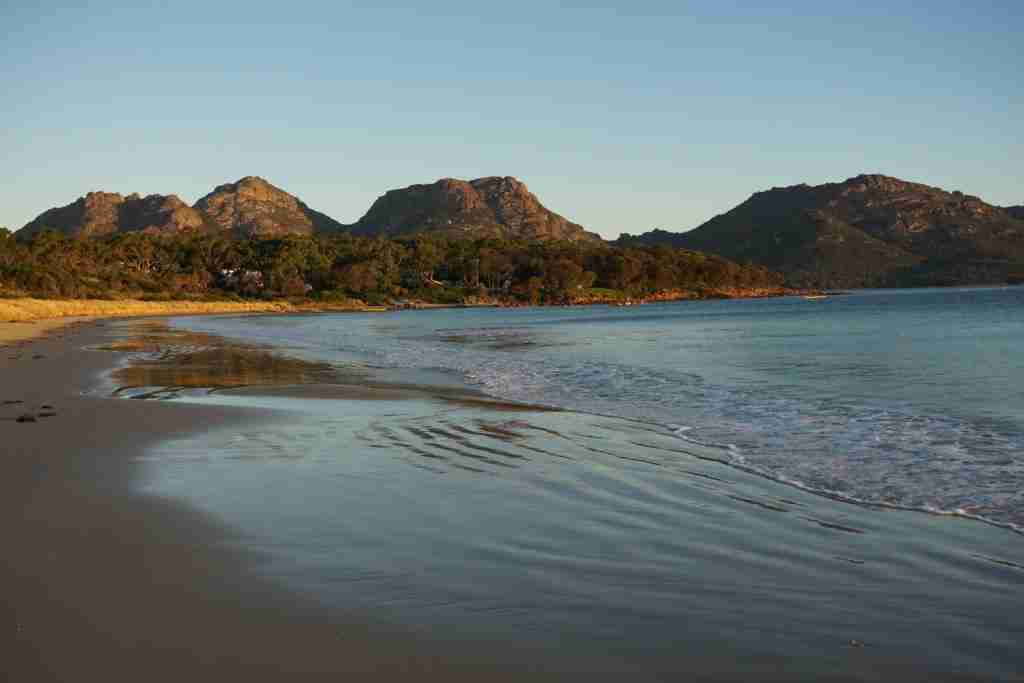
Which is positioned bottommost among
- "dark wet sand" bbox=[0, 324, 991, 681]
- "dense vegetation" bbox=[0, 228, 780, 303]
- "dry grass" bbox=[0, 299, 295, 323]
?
"dry grass" bbox=[0, 299, 295, 323]

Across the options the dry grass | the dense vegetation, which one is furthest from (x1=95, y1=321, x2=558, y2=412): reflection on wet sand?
the dense vegetation

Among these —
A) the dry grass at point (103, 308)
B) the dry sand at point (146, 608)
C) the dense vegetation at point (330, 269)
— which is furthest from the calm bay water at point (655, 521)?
the dense vegetation at point (330, 269)

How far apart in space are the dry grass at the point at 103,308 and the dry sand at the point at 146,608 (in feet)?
157

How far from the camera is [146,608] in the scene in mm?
4910

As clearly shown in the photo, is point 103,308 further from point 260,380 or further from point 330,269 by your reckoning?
point 330,269

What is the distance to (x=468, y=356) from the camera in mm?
31594

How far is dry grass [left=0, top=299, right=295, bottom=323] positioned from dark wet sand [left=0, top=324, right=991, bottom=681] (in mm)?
48414

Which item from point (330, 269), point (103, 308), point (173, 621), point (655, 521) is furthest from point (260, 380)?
point (330, 269)

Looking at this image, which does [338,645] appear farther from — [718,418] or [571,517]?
[718,418]

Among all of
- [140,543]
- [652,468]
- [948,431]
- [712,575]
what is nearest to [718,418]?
[948,431]

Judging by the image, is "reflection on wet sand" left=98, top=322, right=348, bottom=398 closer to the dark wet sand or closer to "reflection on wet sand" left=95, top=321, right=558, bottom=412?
"reflection on wet sand" left=95, top=321, right=558, bottom=412

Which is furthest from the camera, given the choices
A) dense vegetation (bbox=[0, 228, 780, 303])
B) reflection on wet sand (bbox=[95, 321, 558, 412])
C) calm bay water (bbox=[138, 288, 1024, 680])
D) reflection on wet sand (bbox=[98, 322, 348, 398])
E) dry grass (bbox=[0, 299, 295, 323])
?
dense vegetation (bbox=[0, 228, 780, 303])

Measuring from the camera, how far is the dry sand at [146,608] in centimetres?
412

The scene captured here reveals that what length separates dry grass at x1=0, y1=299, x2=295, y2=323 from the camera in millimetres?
54356
